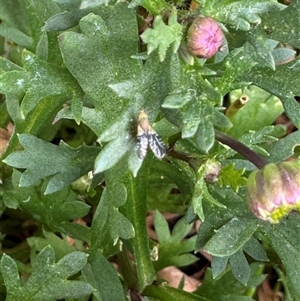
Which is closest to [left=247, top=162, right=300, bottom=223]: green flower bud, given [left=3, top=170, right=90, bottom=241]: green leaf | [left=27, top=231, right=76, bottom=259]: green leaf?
[left=3, top=170, right=90, bottom=241]: green leaf

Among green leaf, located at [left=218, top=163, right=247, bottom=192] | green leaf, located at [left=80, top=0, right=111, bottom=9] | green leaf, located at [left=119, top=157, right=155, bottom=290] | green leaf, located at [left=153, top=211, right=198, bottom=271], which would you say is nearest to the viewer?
green leaf, located at [left=80, top=0, right=111, bottom=9]

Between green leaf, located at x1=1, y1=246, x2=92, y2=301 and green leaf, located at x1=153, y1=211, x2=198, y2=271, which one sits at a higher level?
green leaf, located at x1=1, y1=246, x2=92, y2=301

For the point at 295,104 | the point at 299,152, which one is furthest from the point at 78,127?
the point at 295,104

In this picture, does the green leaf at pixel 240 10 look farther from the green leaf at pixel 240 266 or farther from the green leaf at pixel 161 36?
the green leaf at pixel 240 266

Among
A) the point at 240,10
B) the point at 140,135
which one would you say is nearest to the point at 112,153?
the point at 140,135

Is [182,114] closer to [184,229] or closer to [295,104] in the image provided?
[295,104]

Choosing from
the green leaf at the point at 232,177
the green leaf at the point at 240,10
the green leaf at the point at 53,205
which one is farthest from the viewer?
the green leaf at the point at 53,205

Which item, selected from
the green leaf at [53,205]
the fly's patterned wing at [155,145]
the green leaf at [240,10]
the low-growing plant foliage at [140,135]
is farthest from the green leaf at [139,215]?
the green leaf at [240,10]

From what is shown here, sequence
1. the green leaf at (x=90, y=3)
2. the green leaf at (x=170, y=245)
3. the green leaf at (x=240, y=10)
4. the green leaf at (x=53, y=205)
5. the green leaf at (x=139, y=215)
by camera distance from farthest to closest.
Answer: the green leaf at (x=170, y=245), the green leaf at (x=53, y=205), the green leaf at (x=139, y=215), the green leaf at (x=240, y=10), the green leaf at (x=90, y=3)

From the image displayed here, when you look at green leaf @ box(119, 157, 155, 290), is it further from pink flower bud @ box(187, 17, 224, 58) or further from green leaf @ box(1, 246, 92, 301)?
pink flower bud @ box(187, 17, 224, 58)
